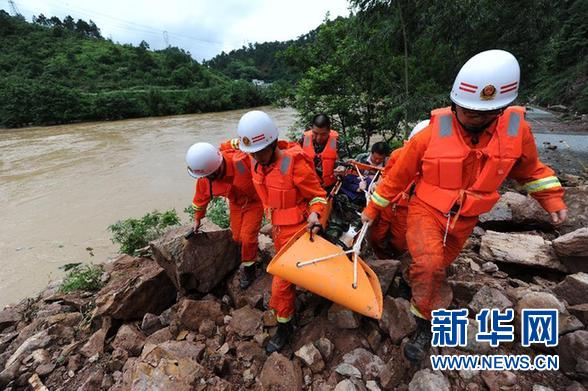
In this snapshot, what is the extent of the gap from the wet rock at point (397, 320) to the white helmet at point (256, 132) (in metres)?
1.48

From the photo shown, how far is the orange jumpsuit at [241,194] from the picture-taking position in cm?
302

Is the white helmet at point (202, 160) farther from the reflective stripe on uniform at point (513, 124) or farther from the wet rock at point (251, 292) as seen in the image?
the reflective stripe on uniform at point (513, 124)

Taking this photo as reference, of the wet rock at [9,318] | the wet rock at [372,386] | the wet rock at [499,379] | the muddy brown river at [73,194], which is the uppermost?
the wet rock at [499,379]

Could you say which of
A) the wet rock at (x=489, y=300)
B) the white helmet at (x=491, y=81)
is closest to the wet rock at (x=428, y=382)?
the wet rock at (x=489, y=300)

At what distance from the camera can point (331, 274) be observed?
1.88 metres

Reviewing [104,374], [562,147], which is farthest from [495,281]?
[562,147]

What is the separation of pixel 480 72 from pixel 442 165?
1.73 ft

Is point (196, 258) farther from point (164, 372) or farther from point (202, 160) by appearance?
point (164, 372)

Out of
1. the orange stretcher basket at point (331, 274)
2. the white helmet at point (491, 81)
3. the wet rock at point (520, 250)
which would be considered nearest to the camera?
the white helmet at point (491, 81)

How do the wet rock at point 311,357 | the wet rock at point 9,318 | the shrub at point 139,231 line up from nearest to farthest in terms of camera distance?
1. the wet rock at point 311,357
2. the wet rock at point 9,318
3. the shrub at point 139,231

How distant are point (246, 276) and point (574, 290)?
2.55 m

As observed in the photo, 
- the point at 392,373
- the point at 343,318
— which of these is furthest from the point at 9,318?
the point at 392,373

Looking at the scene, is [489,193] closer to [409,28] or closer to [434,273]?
[434,273]

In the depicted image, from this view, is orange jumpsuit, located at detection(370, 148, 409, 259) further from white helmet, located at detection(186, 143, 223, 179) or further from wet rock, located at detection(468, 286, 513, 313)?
white helmet, located at detection(186, 143, 223, 179)
